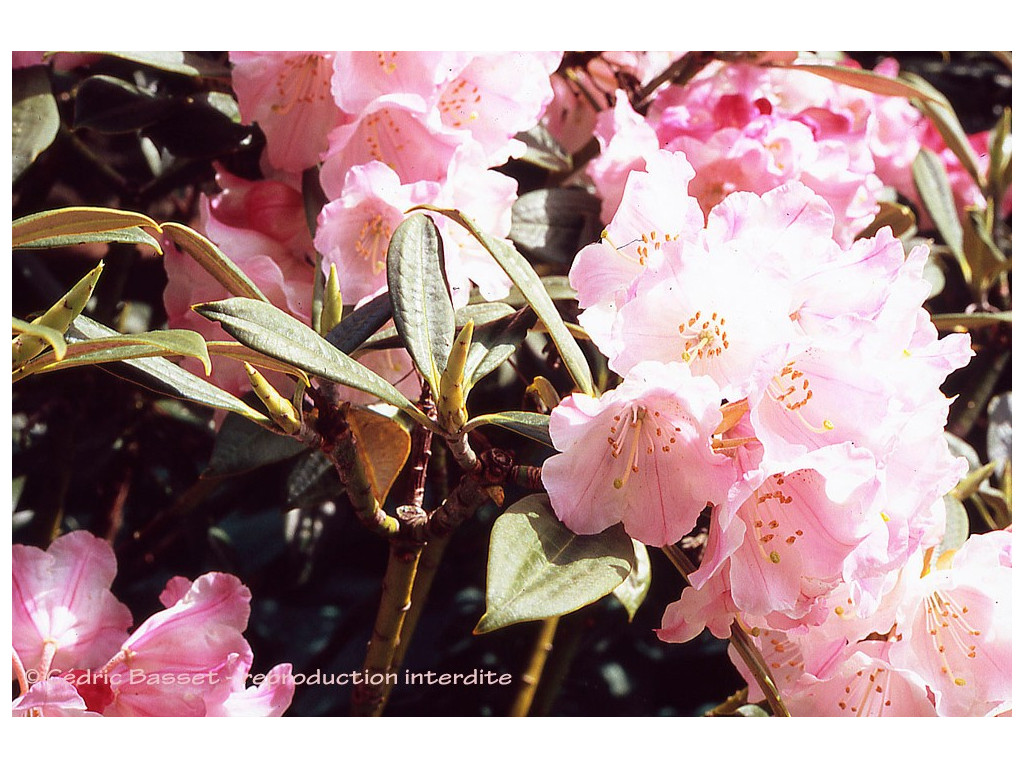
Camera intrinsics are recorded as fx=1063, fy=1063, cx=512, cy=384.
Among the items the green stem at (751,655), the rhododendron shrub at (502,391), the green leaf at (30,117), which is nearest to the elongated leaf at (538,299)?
the rhododendron shrub at (502,391)

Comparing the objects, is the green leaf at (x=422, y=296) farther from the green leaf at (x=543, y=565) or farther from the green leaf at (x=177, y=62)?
the green leaf at (x=177, y=62)

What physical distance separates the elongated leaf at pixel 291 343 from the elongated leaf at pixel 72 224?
0.21ft

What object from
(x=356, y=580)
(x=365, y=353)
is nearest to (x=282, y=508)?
(x=356, y=580)

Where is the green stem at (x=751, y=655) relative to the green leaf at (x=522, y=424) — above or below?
below

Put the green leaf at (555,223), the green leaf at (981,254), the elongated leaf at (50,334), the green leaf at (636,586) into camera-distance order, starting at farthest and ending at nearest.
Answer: the green leaf at (981,254)
the green leaf at (555,223)
the green leaf at (636,586)
the elongated leaf at (50,334)

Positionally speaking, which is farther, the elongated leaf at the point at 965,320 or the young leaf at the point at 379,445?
the elongated leaf at the point at 965,320

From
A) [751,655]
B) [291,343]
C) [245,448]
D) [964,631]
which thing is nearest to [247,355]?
[291,343]

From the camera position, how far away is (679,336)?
610 millimetres

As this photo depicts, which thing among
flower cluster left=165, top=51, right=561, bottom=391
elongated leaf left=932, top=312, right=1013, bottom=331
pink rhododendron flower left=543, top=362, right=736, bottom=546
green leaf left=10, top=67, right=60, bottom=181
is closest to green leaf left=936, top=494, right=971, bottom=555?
elongated leaf left=932, top=312, right=1013, bottom=331

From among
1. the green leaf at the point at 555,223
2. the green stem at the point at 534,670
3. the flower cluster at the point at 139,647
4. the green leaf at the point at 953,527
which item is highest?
the green leaf at the point at 555,223

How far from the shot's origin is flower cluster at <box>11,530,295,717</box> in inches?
28.0

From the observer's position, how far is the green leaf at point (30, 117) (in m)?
0.80
